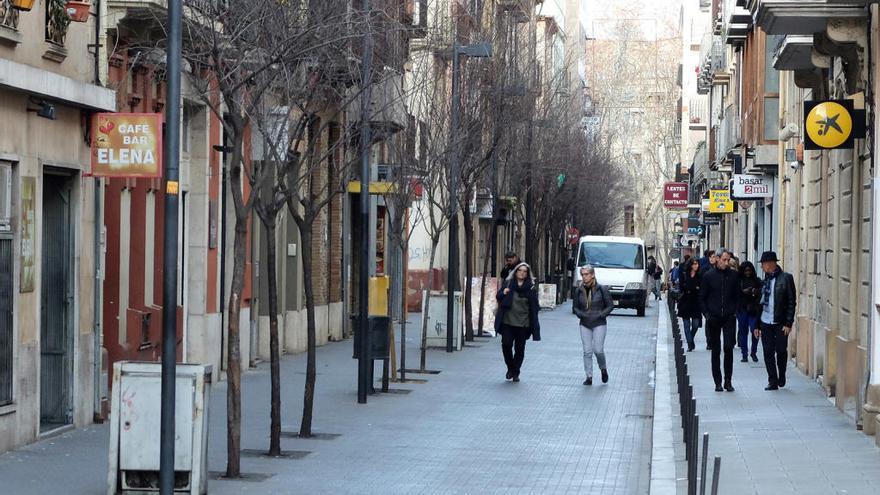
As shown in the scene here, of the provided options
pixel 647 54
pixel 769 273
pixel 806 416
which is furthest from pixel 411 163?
pixel 647 54

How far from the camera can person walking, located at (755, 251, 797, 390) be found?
21.3m

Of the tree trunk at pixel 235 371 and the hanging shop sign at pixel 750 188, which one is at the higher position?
the hanging shop sign at pixel 750 188

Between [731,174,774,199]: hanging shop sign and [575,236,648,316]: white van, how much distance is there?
16725 millimetres

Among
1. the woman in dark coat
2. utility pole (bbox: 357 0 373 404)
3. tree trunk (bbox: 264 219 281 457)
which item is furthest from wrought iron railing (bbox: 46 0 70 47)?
the woman in dark coat

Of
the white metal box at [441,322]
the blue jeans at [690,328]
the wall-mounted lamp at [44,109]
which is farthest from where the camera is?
the blue jeans at [690,328]

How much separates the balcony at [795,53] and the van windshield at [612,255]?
29.9m

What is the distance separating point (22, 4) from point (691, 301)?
18.7 m

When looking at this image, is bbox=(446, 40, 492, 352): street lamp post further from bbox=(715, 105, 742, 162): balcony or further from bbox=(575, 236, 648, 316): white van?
bbox=(575, 236, 648, 316): white van

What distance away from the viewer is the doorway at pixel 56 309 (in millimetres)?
16359

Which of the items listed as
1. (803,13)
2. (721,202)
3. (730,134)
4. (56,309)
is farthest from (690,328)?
(56,309)

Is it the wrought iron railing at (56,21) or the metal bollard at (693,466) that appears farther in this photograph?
the wrought iron railing at (56,21)

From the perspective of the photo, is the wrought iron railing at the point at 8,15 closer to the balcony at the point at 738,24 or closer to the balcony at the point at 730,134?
the balcony at the point at 738,24

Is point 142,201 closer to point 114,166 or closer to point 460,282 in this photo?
point 114,166

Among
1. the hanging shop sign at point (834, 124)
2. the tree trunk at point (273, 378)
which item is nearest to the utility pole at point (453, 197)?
the hanging shop sign at point (834, 124)
